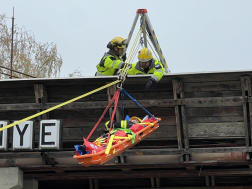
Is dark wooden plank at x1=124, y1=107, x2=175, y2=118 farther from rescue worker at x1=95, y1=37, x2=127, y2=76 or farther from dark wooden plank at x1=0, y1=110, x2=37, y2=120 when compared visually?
dark wooden plank at x1=0, y1=110, x2=37, y2=120

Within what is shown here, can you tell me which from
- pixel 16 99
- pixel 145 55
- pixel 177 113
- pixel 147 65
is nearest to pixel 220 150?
pixel 177 113

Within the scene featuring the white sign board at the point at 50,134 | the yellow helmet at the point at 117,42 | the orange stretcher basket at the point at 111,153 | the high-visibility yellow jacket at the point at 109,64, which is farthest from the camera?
the yellow helmet at the point at 117,42

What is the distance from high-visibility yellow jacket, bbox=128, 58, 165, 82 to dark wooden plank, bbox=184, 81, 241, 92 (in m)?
0.76

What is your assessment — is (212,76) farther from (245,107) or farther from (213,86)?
(245,107)

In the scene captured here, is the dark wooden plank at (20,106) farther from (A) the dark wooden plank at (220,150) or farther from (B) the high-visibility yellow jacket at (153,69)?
(A) the dark wooden plank at (220,150)

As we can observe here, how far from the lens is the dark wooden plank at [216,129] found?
9.84 m

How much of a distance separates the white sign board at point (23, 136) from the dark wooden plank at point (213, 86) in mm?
3641

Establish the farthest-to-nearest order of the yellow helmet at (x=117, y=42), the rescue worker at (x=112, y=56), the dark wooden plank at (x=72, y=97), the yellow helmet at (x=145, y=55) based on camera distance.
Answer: the yellow helmet at (x=117, y=42) → the rescue worker at (x=112, y=56) → the dark wooden plank at (x=72, y=97) → the yellow helmet at (x=145, y=55)

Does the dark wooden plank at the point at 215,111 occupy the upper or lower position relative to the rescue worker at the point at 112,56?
lower

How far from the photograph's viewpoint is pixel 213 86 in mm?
9797

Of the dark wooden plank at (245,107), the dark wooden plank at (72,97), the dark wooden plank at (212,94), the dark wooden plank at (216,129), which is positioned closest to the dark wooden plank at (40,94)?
the dark wooden plank at (72,97)

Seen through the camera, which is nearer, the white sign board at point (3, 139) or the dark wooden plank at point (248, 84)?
the dark wooden plank at point (248, 84)

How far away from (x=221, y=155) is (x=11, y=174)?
4.93m

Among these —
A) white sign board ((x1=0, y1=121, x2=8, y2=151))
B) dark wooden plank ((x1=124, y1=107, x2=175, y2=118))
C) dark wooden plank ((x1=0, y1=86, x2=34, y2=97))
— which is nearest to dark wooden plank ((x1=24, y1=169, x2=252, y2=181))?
dark wooden plank ((x1=124, y1=107, x2=175, y2=118))
